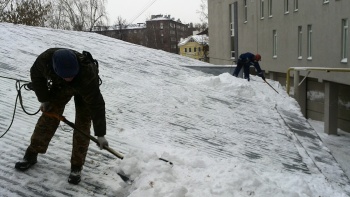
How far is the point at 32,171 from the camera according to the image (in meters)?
3.39

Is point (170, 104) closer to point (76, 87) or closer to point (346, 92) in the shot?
point (76, 87)

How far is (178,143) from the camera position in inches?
190

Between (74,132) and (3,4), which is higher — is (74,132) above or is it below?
below

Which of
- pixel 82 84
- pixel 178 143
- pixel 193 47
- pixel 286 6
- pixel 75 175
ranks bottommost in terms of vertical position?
pixel 178 143

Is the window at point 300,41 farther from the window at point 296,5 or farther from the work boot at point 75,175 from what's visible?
the work boot at point 75,175

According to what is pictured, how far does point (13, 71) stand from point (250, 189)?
5174 millimetres

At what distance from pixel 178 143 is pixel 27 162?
6.70ft

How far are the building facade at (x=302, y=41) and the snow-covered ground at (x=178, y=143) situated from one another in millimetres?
4873

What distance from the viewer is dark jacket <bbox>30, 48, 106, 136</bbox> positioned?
3.07 metres

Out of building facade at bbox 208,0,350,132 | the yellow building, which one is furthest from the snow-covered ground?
the yellow building

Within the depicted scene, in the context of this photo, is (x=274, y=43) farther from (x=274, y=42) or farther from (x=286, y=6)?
(x=286, y=6)

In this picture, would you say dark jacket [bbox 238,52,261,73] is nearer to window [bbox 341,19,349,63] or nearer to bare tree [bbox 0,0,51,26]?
window [bbox 341,19,349,63]

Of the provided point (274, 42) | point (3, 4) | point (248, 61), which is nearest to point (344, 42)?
point (248, 61)

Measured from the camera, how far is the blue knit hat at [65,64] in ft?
9.53
